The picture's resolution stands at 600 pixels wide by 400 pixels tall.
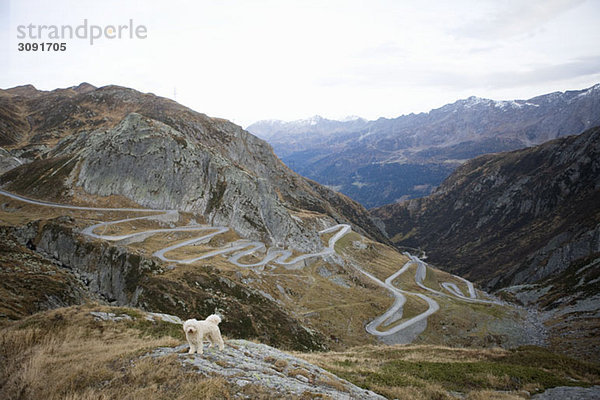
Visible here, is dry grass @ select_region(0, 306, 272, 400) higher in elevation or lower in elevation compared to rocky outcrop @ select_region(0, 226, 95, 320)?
higher

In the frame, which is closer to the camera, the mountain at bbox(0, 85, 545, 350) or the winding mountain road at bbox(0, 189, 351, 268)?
the mountain at bbox(0, 85, 545, 350)

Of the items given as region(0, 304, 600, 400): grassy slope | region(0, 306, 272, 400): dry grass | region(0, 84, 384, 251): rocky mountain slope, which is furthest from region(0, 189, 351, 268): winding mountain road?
region(0, 306, 272, 400): dry grass

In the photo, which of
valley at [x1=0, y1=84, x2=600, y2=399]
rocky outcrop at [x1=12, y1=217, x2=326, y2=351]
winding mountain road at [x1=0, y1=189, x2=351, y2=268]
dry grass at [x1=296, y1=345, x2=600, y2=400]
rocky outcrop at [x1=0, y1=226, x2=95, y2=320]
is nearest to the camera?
valley at [x1=0, y1=84, x2=600, y2=399]

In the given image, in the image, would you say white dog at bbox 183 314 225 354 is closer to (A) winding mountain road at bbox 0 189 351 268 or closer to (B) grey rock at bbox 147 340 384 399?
(B) grey rock at bbox 147 340 384 399

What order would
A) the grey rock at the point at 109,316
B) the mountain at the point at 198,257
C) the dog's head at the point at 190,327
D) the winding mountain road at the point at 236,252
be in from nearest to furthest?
the dog's head at the point at 190,327 < the grey rock at the point at 109,316 < the mountain at the point at 198,257 < the winding mountain road at the point at 236,252

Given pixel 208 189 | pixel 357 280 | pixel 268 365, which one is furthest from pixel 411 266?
pixel 268 365

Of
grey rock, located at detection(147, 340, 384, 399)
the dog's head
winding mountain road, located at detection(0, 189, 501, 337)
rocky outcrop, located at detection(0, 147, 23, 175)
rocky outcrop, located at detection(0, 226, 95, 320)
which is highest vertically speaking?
rocky outcrop, located at detection(0, 147, 23, 175)

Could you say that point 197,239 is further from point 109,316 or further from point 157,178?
point 109,316

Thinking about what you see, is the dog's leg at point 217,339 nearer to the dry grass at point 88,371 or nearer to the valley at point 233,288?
the valley at point 233,288

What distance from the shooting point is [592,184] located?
600ft

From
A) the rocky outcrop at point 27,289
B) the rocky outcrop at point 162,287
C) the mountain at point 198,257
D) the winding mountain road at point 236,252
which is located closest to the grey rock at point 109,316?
the rocky outcrop at point 27,289

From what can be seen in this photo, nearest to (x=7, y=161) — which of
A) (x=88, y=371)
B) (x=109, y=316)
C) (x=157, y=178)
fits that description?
(x=157, y=178)

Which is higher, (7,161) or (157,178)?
(7,161)

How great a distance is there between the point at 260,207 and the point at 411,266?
76412 millimetres
